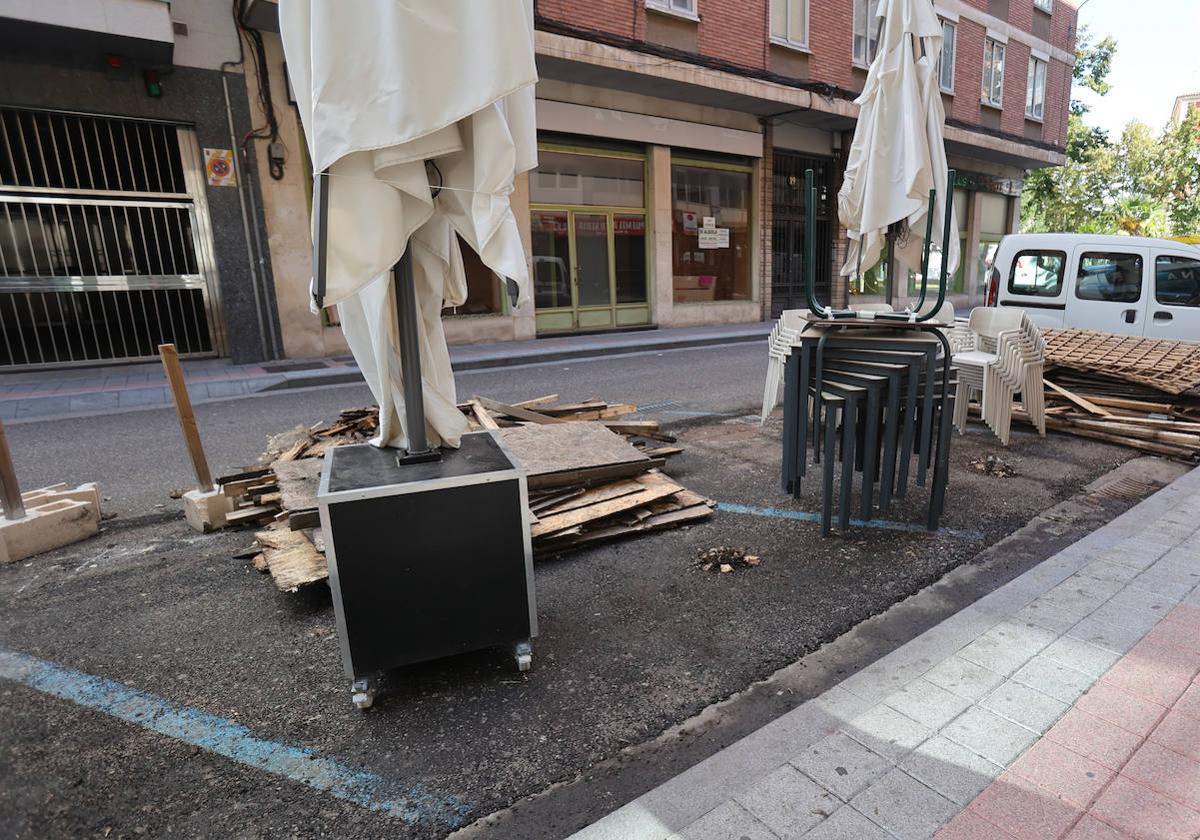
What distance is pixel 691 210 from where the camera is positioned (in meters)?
16.2

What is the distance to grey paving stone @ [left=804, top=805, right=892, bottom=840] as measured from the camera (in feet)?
6.07

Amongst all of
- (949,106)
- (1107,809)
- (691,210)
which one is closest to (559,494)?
(1107,809)

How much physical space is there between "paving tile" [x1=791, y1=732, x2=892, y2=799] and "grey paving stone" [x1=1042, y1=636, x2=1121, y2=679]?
1074 millimetres

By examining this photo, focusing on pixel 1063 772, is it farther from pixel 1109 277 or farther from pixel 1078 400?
pixel 1109 277

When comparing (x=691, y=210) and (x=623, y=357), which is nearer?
(x=623, y=357)

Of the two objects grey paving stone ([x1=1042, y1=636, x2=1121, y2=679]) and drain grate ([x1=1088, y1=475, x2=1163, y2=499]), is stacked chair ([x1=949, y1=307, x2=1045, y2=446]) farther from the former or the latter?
grey paving stone ([x1=1042, y1=636, x2=1121, y2=679])

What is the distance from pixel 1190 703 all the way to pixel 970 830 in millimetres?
1198

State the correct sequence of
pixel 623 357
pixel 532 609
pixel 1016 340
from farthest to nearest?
pixel 623 357 < pixel 1016 340 < pixel 532 609

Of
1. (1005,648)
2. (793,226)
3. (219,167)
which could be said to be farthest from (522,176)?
(1005,648)

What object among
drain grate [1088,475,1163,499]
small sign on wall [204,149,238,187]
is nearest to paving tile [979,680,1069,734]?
drain grate [1088,475,1163,499]

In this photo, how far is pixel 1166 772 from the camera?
206cm

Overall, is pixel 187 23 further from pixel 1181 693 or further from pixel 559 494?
pixel 1181 693

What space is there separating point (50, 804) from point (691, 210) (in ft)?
52.2

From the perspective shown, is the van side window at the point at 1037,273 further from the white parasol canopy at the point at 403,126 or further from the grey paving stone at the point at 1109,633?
the white parasol canopy at the point at 403,126
